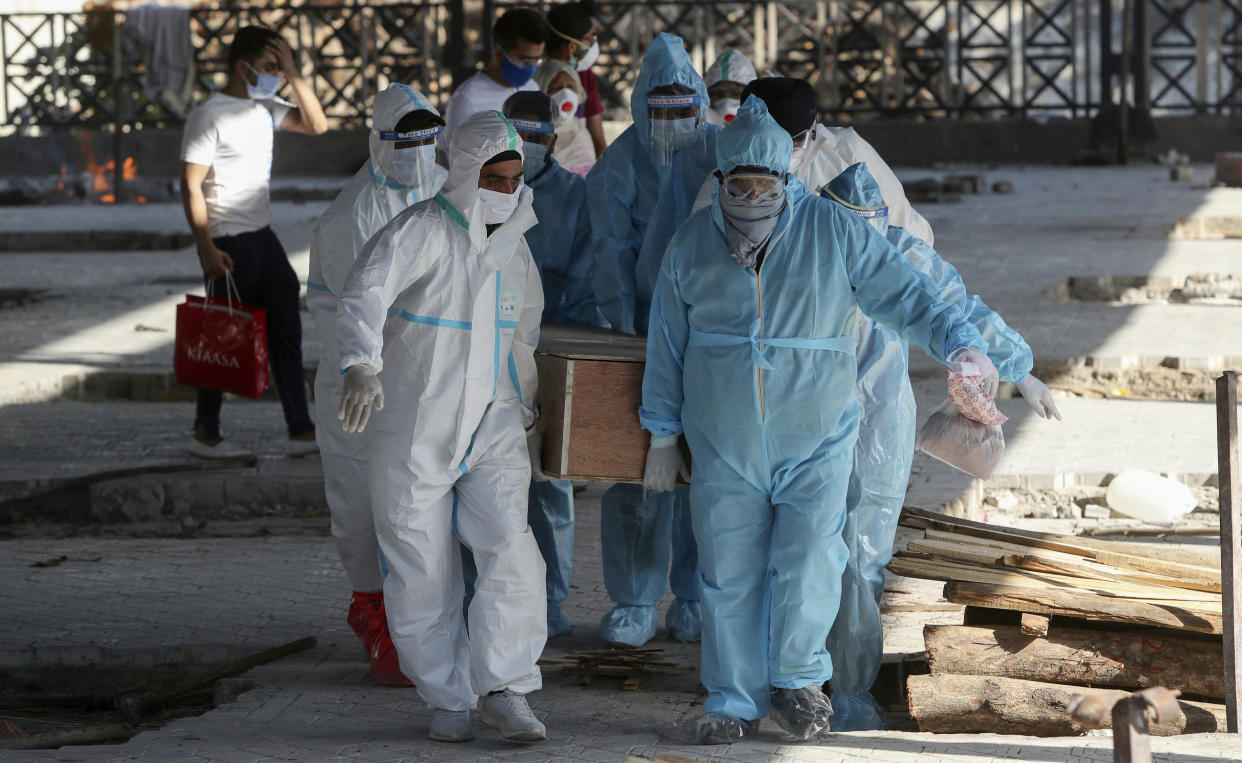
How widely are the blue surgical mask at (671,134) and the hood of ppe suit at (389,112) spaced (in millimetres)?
771

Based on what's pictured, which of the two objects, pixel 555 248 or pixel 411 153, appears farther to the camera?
pixel 555 248

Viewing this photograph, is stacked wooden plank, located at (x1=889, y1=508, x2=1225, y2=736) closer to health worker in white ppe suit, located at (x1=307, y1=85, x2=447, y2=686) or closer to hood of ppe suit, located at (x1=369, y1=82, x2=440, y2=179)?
health worker in white ppe suit, located at (x1=307, y1=85, x2=447, y2=686)

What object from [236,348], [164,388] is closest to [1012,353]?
[236,348]

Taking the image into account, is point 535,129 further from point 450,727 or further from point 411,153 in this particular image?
point 450,727

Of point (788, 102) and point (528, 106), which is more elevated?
point (528, 106)

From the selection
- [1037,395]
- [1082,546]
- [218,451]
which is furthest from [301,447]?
[1037,395]

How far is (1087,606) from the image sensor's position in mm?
4523

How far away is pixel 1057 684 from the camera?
452 centimetres

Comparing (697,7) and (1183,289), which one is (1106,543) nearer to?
(1183,289)

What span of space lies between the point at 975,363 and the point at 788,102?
3.56ft

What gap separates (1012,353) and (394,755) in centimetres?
199

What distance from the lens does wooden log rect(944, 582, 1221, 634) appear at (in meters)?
4.41

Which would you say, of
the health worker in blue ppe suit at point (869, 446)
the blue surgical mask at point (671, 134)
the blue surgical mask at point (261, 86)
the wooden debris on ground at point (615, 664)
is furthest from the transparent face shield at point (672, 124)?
the blue surgical mask at point (261, 86)

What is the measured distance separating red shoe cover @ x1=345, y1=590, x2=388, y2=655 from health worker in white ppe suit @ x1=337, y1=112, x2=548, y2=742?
594mm
